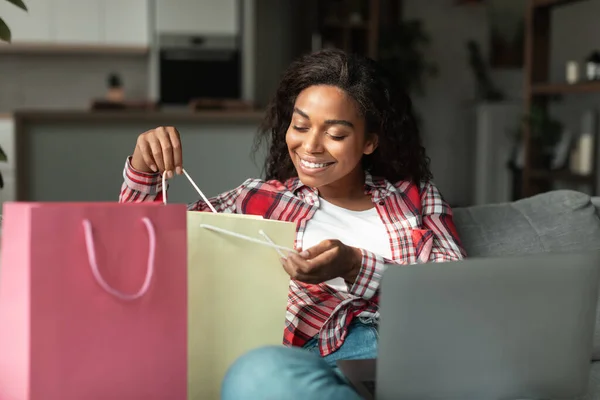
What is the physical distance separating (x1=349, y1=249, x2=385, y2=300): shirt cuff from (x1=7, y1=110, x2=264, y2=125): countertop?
89.3 inches

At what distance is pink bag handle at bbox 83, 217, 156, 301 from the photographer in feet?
2.91

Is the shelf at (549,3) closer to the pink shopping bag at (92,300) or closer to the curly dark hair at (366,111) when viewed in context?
the curly dark hair at (366,111)

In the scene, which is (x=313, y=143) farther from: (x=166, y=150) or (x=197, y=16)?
(x=197, y=16)

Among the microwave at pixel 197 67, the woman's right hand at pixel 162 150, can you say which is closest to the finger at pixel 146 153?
the woman's right hand at pixel 162 150

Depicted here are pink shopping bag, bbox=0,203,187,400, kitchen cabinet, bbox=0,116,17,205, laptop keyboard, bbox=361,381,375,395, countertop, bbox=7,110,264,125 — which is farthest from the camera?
kitchen cabinet, bbox=0,116,17,205

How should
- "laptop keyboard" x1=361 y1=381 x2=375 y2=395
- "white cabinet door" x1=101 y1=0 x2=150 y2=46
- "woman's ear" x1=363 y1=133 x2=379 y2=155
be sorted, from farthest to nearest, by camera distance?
"white cabinet door" x1=101 y1=0 x2=150 y2=46
"woman's ear" x1=363 y1=133 x2=379 y2=155
"laptop keyboard" x1=361 y1=381 x2=375 y2=395

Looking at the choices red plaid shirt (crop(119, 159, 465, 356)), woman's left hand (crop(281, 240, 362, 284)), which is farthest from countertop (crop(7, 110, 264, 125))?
woman's left hand (crop(281, 240, 362, 284))

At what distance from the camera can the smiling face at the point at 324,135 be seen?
142cm

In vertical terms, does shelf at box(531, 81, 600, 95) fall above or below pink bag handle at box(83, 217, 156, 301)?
above

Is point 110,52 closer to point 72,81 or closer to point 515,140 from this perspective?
point 72,81

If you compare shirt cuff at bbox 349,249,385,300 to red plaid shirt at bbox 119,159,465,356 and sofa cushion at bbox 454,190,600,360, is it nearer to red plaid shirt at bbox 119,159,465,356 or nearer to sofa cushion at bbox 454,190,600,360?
red plaid shirt at bbox 119,159,465,356

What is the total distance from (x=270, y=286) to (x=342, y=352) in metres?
0.31

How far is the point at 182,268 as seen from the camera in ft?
3.16

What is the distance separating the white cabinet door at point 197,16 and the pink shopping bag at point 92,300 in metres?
4.94
